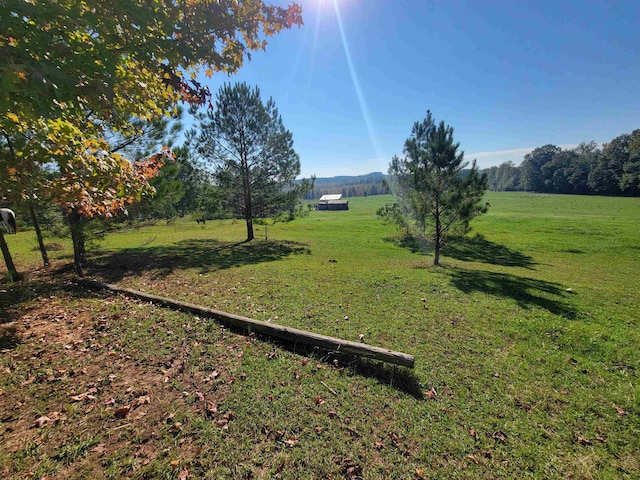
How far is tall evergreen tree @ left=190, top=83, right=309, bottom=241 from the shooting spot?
15469 mm

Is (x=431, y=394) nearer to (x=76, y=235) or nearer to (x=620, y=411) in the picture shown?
(x=620, y=411)

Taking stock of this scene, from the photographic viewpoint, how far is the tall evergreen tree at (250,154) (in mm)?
15469

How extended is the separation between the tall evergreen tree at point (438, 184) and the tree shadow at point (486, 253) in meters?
0.87

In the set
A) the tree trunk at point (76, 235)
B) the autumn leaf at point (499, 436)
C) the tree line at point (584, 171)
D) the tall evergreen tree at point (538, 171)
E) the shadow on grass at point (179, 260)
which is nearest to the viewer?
the autumn leaf at point (499, 436)

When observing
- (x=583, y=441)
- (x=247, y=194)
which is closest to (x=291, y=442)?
(x=583, y=441)

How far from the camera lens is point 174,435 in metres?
2.68

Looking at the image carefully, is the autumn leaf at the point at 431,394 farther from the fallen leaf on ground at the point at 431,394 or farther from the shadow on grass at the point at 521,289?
the shadow on grass at the point at 521,289

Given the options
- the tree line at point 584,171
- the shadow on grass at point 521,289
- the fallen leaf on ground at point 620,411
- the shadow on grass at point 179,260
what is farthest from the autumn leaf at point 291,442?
the tree line at point 584,171

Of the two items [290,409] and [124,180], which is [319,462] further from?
[124,180]

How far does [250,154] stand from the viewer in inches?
642

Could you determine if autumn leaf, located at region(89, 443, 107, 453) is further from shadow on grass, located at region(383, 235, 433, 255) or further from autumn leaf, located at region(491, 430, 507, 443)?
shadow on grass, located at region(383, 235, 433, 255)

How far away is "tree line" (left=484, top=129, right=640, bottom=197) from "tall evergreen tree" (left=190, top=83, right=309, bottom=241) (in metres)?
46.4

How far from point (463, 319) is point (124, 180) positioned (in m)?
6.43

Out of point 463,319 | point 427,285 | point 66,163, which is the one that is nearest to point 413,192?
point 427,285
